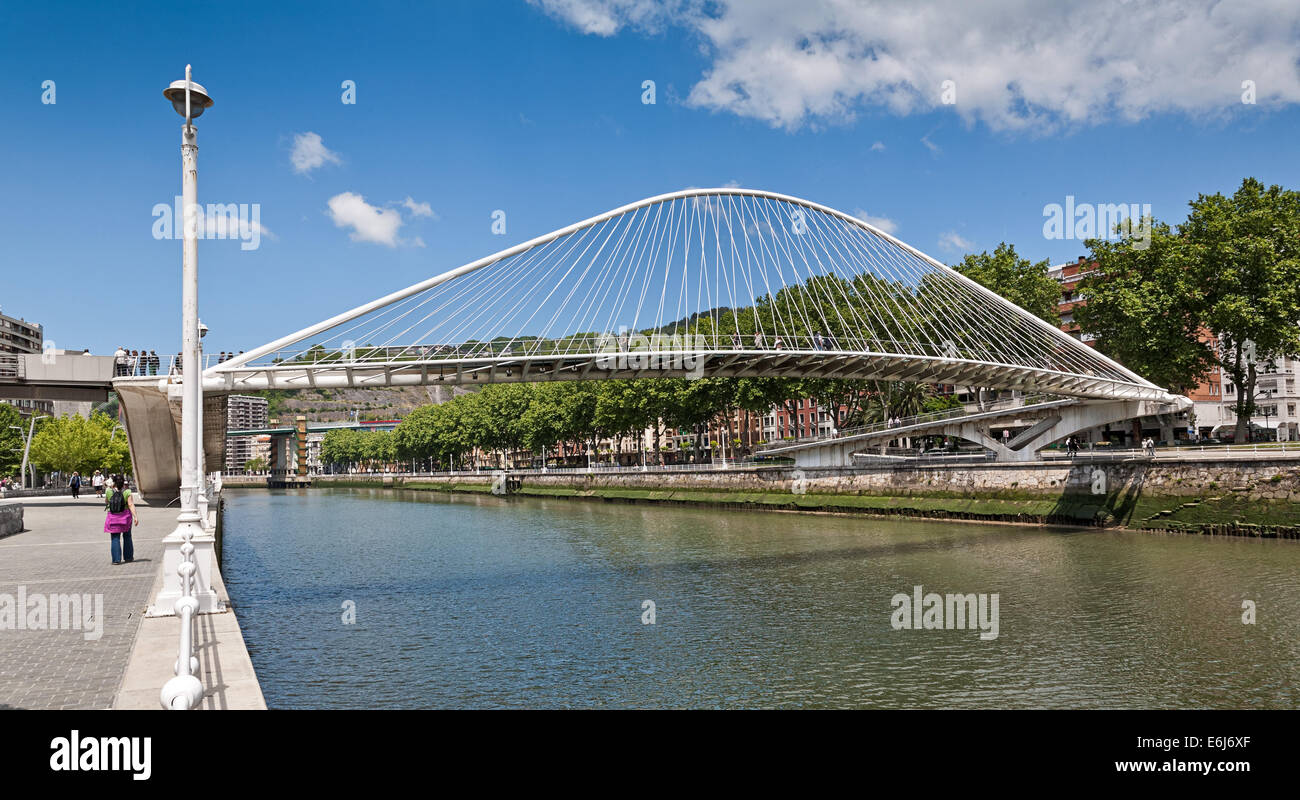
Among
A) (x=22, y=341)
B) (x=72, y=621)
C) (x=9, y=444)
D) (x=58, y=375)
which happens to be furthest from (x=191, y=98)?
(x=22, y=341)

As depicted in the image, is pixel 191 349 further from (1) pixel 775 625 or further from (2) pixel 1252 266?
(2) pixel 1252 266

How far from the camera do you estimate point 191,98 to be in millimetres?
12820

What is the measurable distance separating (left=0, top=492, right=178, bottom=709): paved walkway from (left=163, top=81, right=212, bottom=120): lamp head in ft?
24.2

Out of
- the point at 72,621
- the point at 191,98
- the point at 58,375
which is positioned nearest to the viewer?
the point at 72,621

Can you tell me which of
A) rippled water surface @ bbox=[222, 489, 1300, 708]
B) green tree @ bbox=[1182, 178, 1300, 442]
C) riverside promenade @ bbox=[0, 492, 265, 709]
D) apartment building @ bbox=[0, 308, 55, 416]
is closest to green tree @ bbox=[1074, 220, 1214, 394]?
green tree @ bbox=[1182, 178, 1300, 442]

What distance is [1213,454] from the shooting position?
3438cm

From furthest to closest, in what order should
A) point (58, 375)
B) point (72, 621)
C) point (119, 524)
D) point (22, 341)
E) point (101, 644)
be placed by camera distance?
1. point (22, 341)
2. point (58, 375)
3. point (119, 524)
4. point (72, 621)
5. point (101, 644)

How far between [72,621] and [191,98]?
766cm

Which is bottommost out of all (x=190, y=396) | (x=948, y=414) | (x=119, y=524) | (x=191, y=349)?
(x=119, y=524)

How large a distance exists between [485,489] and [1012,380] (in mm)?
73295

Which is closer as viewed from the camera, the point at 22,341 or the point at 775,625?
the point at 775,625

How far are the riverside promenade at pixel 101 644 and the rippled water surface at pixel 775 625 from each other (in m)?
2.41

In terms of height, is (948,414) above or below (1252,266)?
below
